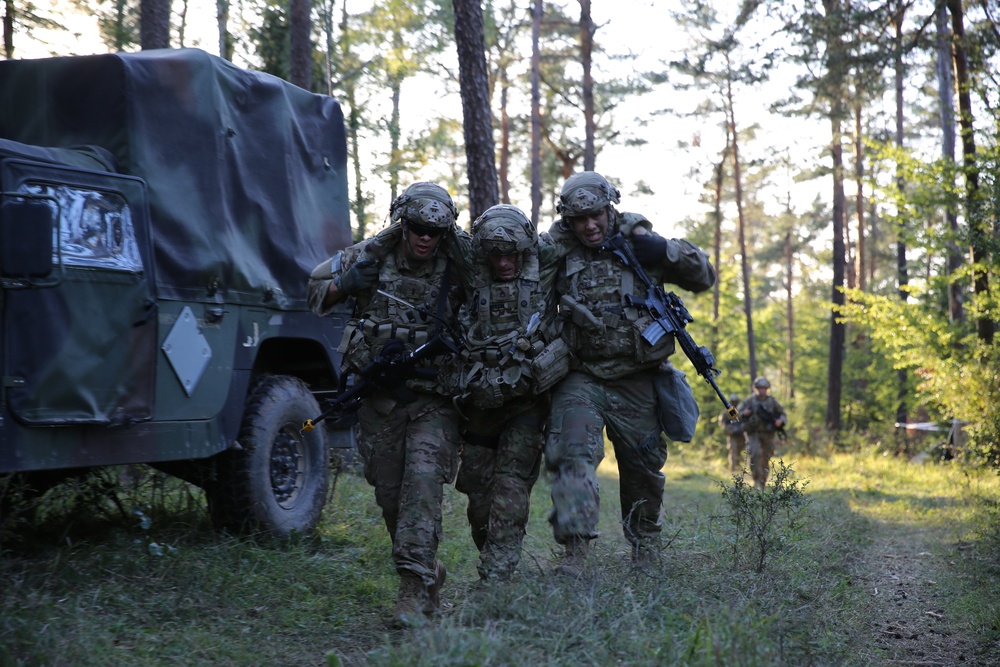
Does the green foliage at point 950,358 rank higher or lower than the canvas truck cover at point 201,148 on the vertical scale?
lower

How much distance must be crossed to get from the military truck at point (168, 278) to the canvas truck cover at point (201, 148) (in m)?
0.01

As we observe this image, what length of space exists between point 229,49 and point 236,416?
57.7 feet

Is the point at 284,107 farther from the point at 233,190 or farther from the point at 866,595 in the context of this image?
the point at 866,595

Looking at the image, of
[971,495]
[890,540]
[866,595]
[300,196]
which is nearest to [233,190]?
[300,196]

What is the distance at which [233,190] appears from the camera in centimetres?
673

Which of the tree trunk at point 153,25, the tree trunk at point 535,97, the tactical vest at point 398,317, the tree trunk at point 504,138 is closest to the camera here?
the tactical vest at point 398,317

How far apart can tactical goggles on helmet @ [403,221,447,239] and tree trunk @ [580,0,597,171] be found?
1986 cm

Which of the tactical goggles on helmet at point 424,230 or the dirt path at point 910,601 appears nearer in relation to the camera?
the dirt path at point 910,601

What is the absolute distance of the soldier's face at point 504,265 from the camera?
17.4ft

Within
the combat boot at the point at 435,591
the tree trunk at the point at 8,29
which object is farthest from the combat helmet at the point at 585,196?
the tree trunk at the point at 8,29

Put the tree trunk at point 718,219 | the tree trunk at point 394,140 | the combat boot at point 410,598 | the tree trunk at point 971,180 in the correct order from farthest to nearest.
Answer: the tree trunk at point 718,219, the tree trunk at point 394,140, the tree trunk at point 971,180, the combat boot at point 410,598

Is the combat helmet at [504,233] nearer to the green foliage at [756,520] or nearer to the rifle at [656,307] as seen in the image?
the rifle at [656,307]

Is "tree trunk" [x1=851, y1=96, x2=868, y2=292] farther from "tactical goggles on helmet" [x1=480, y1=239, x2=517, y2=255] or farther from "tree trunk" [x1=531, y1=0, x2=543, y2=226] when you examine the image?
"tactical goggles on helmet" [x1=480, y1=239, x2=517, y2=255]

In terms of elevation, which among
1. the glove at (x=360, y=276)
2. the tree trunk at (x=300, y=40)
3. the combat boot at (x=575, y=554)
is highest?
the tree trunk at (x=300, y=40)
